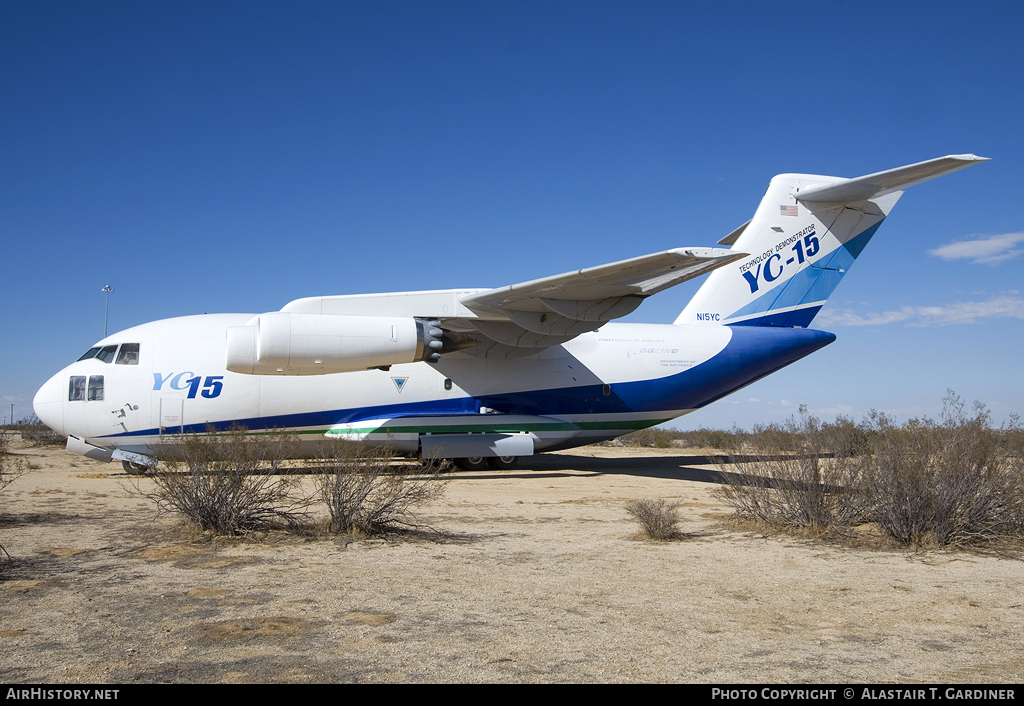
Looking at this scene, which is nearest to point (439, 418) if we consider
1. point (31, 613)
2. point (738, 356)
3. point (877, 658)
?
point (738, 356)

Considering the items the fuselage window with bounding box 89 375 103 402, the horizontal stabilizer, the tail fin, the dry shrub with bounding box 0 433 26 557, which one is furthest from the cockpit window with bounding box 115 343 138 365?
the horizontal stabilizer

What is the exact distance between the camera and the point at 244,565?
19.9 ft

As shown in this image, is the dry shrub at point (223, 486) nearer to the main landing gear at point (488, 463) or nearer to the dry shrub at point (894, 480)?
the dry shrub at point (894, 480)

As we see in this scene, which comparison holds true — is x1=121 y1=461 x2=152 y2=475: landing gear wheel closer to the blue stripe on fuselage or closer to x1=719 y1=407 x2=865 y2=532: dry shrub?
the blue stripe on fuselage

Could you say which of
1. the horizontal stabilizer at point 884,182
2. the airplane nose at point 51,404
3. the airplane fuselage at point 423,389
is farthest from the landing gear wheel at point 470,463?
the horizontal stabilizer at point 884,182

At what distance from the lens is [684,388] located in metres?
17.7

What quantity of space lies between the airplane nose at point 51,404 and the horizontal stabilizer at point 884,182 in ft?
55.0

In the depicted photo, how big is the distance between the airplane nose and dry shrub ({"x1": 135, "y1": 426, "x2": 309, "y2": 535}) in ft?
26.8

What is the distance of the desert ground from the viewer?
368 centimetres

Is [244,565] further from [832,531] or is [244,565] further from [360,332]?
[360,332]

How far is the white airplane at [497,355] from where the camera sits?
13.2 metres

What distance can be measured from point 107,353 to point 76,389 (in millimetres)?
894

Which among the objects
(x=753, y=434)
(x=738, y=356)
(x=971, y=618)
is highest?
(x=738, y=356)
